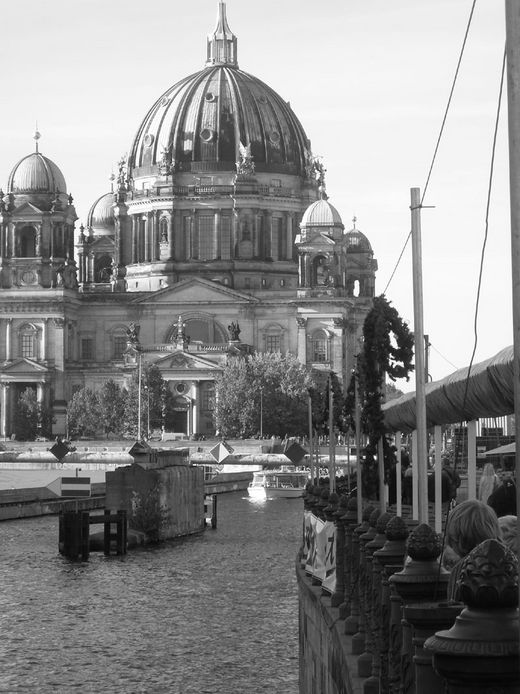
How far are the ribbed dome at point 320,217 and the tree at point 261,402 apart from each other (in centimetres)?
1593

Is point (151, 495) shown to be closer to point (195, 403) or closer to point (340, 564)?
point (340, 564)

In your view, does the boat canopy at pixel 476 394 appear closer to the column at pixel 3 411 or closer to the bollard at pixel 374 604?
the bollard at pixel 374 604

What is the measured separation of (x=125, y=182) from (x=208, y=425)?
90.6 feet

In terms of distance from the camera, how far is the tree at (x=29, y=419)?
493ft

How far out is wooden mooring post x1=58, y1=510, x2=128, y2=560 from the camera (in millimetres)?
51812

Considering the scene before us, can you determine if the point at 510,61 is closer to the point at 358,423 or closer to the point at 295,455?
the point at 358,423

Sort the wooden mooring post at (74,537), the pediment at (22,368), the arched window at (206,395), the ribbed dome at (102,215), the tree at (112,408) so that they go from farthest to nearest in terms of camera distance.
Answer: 1. the ribbed dome at (102,215)
2. the pediment at (22,368)
3. the arched window at (206,395)
4. the tree at (112,408)
5. the wooden mooring post at (74,537)

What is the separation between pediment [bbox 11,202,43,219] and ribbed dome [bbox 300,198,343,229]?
77.0 ft

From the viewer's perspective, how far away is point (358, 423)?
96.1ft

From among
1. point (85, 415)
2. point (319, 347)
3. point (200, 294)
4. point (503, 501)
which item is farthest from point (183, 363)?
point (503, 501)

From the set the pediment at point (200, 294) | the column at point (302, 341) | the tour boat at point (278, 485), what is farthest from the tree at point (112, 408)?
the tour boat at point (278, 485)

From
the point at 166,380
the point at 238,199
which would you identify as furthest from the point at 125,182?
the point at 166,380

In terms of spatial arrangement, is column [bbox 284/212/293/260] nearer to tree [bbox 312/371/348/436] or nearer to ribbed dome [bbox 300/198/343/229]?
ribbed dome [bbox 300/198/343/229]

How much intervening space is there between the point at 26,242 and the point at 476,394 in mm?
141667
